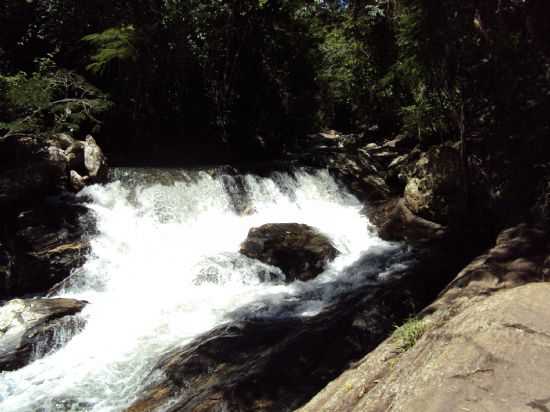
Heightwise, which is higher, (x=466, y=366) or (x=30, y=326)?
(x=466, y=366)

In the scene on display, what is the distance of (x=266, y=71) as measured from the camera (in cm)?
1725

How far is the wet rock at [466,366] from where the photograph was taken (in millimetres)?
2463

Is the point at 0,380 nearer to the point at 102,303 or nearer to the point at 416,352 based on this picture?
the point at 102,303

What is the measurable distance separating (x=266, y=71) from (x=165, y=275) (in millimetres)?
10535

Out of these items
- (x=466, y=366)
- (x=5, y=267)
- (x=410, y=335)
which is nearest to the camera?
(x=466, y=366)

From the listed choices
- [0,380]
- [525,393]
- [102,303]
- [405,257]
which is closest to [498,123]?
[405,257]

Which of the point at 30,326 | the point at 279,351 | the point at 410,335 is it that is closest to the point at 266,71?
the point at 30,326

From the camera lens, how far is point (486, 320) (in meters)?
3.11

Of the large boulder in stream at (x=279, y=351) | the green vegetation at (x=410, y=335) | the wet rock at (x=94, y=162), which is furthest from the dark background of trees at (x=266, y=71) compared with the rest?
the green vegetation at (x=410, y=335)

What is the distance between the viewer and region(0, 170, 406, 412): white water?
6.03 m

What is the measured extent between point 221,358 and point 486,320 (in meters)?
3.87

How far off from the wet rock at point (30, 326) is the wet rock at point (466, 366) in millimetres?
4889

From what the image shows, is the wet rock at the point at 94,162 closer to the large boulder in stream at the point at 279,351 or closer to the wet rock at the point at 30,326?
the wet rock at the point at 30,326

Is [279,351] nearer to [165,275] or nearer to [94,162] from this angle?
[165,275]
